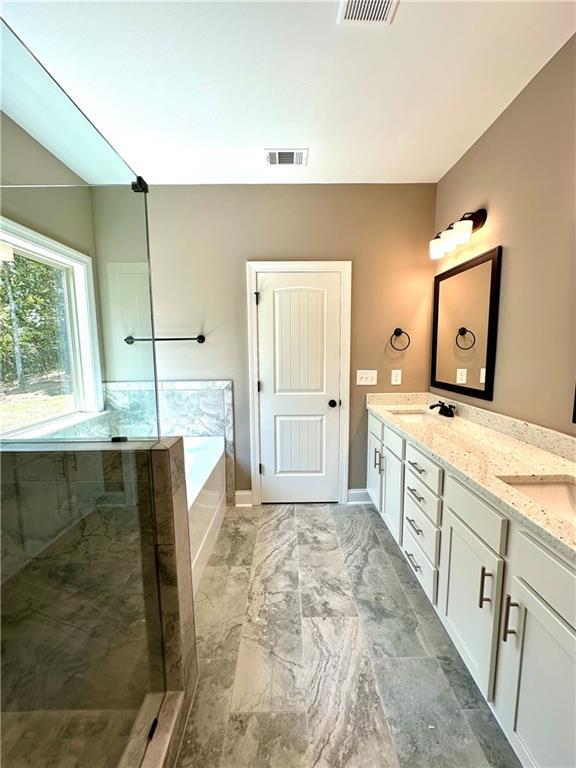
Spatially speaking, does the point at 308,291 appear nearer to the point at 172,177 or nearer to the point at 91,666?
the point at 172,177

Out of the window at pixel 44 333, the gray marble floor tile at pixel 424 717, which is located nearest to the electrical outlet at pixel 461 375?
the gray marble floor tile at pixel 424 717

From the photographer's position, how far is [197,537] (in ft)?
6.23

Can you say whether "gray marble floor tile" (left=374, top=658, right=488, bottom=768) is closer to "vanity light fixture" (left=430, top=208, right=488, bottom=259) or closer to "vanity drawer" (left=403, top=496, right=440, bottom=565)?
"vanity drawer" (left=403, top=496, right=440, bottom=565)

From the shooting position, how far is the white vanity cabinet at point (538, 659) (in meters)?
0.80

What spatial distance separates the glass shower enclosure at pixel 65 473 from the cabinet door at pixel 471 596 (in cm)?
125

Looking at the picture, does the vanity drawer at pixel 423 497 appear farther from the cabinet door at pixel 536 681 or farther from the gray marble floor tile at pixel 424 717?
the gray marble floor tile at pixel 424 717

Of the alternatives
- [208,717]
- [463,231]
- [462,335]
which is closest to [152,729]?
[208,717]

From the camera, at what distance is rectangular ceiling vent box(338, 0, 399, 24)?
46.6 inches

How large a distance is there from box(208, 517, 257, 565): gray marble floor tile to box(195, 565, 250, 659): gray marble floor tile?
67 mm

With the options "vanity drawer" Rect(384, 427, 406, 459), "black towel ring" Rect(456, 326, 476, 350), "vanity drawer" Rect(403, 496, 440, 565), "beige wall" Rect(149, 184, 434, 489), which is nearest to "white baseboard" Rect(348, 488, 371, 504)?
"vanity drawer" Rect(384, 427, 406, 459)

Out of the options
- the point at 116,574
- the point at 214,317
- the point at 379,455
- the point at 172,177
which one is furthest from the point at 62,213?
the point at 379,455

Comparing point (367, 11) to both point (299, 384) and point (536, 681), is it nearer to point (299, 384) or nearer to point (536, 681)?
point (299, 384)

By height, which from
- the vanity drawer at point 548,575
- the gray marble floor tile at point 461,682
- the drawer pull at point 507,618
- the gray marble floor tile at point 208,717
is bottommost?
the gray marble floor tile at point 208,717

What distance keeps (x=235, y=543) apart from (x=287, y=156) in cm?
281
